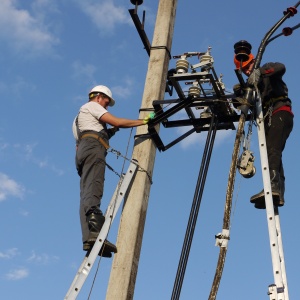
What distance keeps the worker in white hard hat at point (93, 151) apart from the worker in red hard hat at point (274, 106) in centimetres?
131

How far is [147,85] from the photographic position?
823cm

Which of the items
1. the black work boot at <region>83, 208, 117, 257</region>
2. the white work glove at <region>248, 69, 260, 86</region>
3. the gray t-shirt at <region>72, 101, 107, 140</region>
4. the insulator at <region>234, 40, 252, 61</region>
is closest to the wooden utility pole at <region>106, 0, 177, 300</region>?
the black work boot at <region>83, 208, 117, 257</region>

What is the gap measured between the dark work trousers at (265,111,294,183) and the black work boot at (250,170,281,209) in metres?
0.09

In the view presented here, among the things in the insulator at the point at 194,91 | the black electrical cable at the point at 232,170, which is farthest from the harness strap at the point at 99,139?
the black electrical cable at the point at 232,170

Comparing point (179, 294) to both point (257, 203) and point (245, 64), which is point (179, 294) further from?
point (245, 64)

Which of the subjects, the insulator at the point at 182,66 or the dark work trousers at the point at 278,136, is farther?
the insulator at the point at 182,66

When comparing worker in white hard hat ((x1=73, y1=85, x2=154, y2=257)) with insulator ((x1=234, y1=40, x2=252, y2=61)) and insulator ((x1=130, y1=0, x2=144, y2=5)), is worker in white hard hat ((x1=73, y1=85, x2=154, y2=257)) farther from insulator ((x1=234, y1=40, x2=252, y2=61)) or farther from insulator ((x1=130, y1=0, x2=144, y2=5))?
insulator ((x1=234, y1=40, x2=252, y2=61))

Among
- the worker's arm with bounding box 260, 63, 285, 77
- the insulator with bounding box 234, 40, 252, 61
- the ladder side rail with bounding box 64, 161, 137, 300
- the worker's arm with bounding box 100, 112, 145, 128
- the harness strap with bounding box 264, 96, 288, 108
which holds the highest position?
the insulator with bounding box 234, 40, 252, 61

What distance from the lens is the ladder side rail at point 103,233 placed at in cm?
671

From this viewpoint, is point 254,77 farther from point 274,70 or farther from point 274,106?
point 274,106

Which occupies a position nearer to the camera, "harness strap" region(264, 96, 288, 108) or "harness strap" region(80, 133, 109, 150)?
"harness strap" region(80, 133, 109, 150)

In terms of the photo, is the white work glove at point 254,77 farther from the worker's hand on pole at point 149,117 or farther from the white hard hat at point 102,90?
the white hard hat at point 102,90

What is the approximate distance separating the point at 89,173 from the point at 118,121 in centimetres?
62

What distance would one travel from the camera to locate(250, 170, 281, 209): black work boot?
738 centimetres
